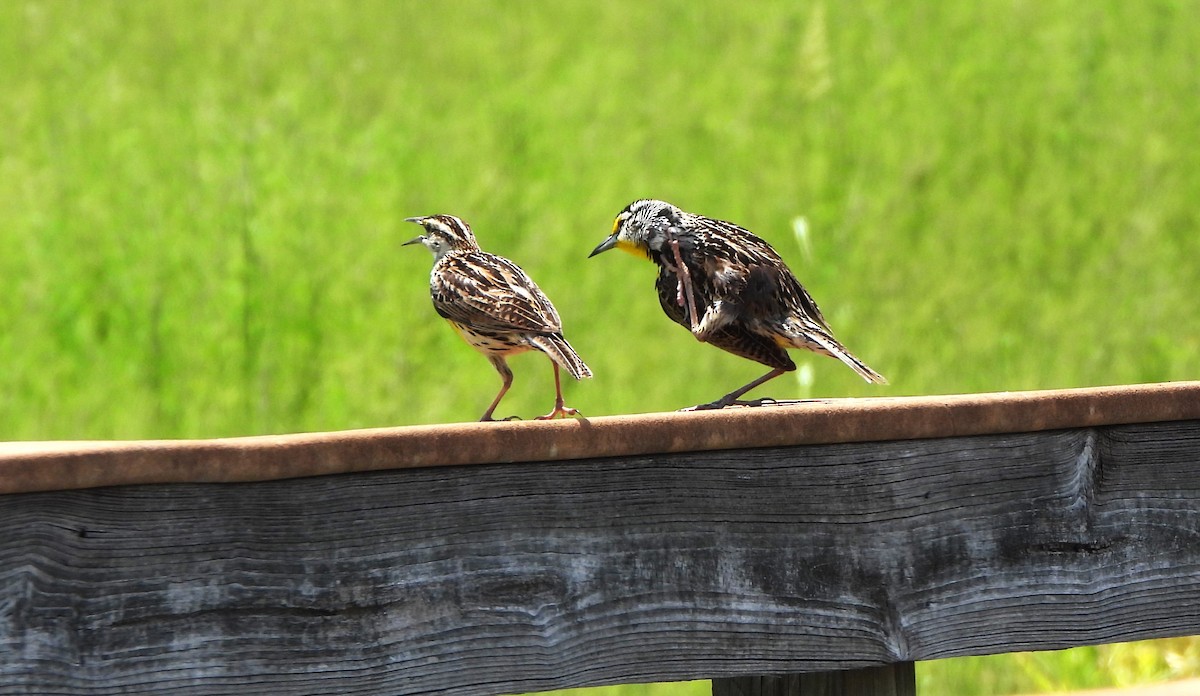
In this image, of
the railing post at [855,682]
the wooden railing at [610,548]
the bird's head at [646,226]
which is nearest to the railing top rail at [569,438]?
the wooden railing at [610,548]

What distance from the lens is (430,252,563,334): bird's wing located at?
11.2 ft

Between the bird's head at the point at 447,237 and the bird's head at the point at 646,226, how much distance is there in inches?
27.7

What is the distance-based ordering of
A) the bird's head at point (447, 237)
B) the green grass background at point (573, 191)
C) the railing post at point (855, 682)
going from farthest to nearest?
the green grass background at point (573, 191) < the bird's head at point (447, 237) < the railing post at point (855, 682)

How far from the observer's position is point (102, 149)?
726cm

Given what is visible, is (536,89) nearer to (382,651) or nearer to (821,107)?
(821,107)

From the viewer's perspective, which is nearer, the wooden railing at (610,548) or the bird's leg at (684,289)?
the wooden railing at (610,548)

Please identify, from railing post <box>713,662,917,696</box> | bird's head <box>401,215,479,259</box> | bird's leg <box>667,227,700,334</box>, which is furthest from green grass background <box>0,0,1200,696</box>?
railing post <box>713,662,917,696</box>

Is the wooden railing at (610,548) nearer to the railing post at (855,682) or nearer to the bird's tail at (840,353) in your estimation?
the railing post at (855,682)

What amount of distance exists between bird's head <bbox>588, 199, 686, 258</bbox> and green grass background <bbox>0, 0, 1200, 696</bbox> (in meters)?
1.75

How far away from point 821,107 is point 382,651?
722cm

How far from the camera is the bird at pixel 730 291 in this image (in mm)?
3383

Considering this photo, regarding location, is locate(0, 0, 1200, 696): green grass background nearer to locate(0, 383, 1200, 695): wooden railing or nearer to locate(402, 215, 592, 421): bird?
locate(402, 215, 592, 421): bird

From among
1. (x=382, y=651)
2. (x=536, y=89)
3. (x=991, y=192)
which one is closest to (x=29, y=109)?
(x=536, y=89)

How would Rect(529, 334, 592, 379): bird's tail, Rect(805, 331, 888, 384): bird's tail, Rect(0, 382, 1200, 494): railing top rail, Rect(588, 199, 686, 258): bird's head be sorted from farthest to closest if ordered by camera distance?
Rect(588, 199, 686, 258): bird's head → Rect(805, 331, 888, 384): bird's tail → Rect(529, 334, 592, 379): bird's tail → Rect(0, 382, 1200, 494): railing top rail
